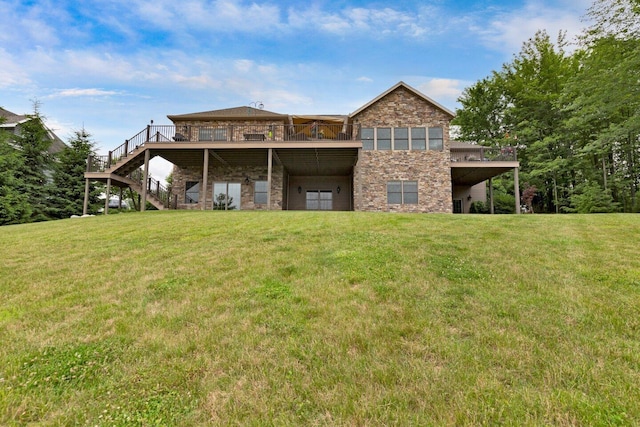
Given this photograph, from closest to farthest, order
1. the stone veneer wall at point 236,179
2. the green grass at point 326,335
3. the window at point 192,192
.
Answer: the green grass at point 326,335 → the stone veneer wall at point 236,179 → the window at point 192,192

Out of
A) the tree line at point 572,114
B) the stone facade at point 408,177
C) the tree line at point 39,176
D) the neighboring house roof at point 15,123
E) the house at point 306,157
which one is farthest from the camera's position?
the neighboring house roof at point 15,123

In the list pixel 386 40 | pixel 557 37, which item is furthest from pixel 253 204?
pixel 557 37

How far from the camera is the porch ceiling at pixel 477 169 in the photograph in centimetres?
1596

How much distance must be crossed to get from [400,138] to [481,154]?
4.40m

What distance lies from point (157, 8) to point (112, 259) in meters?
9.75

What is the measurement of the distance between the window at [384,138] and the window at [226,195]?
8203 millimetres

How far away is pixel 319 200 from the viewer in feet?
64.0

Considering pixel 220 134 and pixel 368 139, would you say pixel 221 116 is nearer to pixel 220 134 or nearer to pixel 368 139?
pixel 220 134

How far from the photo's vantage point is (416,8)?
12000mm

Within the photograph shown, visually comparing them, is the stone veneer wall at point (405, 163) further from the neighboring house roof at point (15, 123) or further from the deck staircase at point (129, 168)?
the neighboring house roof at point (15, 123)

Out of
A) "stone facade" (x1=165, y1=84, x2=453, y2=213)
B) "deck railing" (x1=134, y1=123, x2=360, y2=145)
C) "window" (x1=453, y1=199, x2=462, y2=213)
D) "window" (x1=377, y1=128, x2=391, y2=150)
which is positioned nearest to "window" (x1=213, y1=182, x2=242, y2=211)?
"stone facade" (x1=165, y1=84, x2=453, y2=213)

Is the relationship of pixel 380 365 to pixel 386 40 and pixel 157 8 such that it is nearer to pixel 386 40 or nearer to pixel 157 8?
pixel 157 8

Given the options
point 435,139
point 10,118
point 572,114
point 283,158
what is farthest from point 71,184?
point 572,114

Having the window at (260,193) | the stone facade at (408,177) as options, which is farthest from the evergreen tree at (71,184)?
the stone facade at (408,177)
